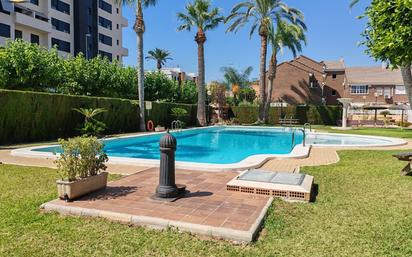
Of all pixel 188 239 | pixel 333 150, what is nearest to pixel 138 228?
pixel 188 239

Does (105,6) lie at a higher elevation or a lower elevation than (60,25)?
higher

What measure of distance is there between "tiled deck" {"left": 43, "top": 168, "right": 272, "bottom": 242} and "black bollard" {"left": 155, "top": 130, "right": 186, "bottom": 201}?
8.1 inches

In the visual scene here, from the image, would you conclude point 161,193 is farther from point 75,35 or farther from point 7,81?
point 75,35

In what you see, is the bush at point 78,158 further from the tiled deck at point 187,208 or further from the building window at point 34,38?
the building window at point 34,38

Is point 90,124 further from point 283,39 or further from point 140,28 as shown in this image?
point 283,39

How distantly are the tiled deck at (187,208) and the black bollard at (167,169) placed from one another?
205 mm

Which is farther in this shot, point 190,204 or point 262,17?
point 262,17

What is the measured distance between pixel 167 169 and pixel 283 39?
112 ft

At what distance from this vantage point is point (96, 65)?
93.1 feet

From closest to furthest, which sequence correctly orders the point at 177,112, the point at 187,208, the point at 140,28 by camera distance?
1. the point at 187,208
2. the point at 140,28
3. the point at 177,112

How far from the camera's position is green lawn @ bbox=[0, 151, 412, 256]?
408 centimetres

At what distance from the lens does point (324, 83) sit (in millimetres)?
53031

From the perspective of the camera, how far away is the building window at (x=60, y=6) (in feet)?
141

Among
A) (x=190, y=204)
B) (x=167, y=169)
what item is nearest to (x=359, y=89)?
(x=167, y=169)
